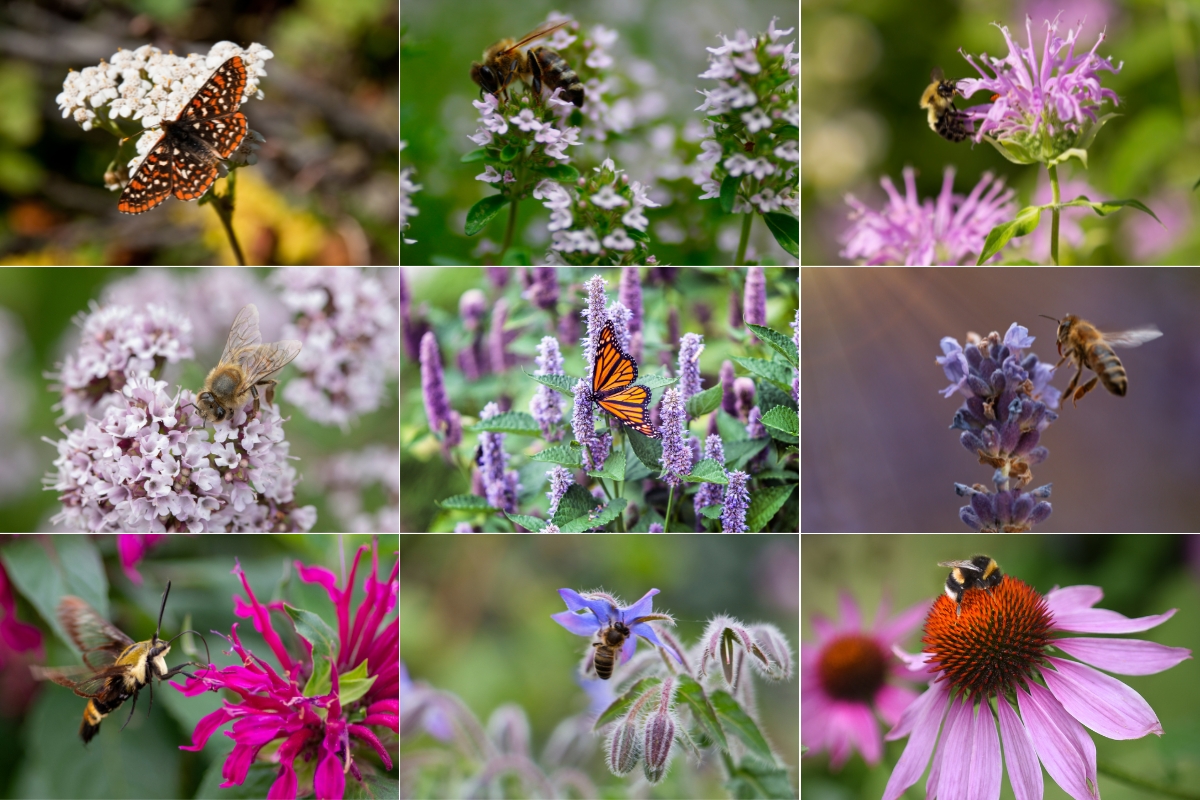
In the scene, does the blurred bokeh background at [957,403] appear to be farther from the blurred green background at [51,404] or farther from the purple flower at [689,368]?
the blurred green background at [51,404]

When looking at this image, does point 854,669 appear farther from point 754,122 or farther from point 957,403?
point 754,122

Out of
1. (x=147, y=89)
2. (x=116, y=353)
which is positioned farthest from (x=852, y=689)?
(x=147, y=89)

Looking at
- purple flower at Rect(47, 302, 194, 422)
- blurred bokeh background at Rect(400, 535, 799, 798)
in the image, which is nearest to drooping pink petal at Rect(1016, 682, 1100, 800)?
blurred bokeh background at Rect(400, 535, 799, 798)

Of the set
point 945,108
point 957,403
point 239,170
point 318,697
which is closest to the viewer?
point 318,697

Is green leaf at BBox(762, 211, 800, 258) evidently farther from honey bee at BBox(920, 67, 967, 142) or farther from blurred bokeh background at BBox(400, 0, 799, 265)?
honey bee at BBox(920, 67, 967, 142)

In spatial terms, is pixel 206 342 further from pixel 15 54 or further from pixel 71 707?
pixel 15 54

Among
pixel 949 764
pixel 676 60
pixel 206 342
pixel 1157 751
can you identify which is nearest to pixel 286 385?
pixel 206 342
